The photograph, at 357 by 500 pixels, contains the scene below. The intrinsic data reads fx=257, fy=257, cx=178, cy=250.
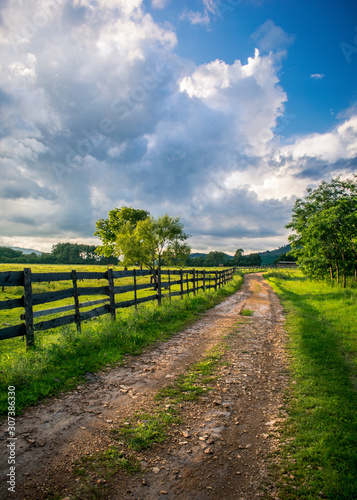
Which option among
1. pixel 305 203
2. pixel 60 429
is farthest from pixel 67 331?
pixel 305 203

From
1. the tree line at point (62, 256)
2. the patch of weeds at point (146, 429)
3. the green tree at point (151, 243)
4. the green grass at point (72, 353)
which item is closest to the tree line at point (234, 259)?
the tree line at point (62, 256)

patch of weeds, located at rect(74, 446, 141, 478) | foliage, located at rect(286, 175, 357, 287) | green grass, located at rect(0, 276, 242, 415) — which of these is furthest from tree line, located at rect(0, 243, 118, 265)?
patch of weeds, located at rect(74, 446, 141, 478)

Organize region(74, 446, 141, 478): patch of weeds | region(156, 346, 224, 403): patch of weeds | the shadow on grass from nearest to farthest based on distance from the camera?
the shadow on grass
region(74, 446, 141, 478): patch of weeds
region(156, 346, 224, 403): patch of weeds

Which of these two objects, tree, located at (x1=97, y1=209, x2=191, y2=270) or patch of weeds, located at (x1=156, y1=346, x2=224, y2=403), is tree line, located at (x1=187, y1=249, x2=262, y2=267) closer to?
tree, located at (x1=97, y1=209, x2=191, y2=270)

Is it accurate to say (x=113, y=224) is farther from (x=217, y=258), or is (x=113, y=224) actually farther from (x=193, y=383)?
(x=217, y=258)

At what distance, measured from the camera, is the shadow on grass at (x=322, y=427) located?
2.57 metres

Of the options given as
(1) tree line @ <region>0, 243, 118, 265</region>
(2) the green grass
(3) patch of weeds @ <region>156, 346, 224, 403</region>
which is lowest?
(3) patch of weeds @ <region>156, 346, 224, 403</region>

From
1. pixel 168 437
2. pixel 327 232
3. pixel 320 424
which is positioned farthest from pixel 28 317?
pixel 327 232

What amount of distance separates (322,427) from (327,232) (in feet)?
72.2

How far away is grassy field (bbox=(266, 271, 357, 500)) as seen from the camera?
2584 millimetres

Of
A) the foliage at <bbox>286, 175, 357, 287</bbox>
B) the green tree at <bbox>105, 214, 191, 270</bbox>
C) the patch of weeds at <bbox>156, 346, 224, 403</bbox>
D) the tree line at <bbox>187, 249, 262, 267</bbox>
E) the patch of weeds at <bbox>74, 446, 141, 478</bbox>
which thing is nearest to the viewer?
the patch of weeds at <bbox>74, 446, 141, 478</bbox>

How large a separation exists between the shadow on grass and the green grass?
12.3 feet

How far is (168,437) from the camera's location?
3342 millimetres

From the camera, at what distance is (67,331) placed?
6.68 metres
